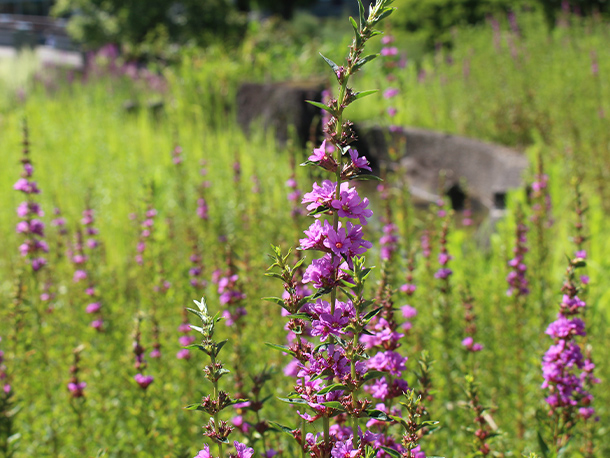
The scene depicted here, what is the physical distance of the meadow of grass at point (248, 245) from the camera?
8.55ft

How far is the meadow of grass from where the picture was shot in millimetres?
2605

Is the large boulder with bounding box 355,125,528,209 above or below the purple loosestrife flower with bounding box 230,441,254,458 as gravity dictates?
below

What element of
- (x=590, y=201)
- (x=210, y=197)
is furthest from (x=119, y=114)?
(x=590, y=201)

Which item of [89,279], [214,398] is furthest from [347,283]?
[89,279]

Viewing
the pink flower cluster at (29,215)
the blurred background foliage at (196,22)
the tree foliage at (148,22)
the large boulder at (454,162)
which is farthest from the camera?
the tree foliage at (148,22)

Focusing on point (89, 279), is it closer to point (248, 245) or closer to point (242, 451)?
point (248, 245)

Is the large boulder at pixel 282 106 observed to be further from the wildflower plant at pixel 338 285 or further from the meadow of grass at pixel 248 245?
the wildflower plant at pixel 338 285

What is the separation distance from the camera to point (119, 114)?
10516mm

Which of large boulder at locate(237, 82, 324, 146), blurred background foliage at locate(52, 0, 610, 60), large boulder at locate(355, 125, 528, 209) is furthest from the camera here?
blurred background foliage at locate(52, 0, 610, 60)

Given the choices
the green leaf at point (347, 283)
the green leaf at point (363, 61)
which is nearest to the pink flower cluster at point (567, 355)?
the green leaf at point (347, 283)

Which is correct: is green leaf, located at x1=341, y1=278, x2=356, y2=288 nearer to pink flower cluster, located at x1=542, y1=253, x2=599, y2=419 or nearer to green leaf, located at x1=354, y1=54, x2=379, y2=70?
green leaf, located at x1=354, y1=54, x2=379, y2=70

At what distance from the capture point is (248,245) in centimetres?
421

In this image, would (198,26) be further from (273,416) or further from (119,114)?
(273,416)

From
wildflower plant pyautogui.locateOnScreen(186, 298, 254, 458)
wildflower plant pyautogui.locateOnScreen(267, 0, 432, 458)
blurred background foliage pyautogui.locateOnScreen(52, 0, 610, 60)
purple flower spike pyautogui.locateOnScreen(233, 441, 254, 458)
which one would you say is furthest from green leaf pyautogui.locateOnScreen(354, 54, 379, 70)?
blurred background foliage pyautogui.locateOnScreen(52, 0, 610, 60)
